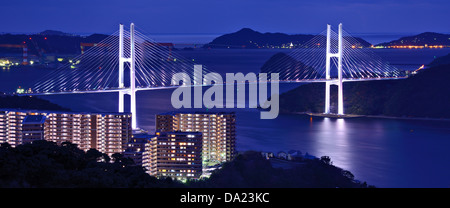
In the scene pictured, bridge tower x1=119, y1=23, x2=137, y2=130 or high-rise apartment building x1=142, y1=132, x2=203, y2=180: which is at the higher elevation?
bridge tower x1=119, y1=23, x2=137, y2=130

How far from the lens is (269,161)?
634 cm

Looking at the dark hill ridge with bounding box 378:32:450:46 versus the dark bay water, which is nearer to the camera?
the dark bay water

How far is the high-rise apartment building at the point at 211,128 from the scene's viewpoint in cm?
720

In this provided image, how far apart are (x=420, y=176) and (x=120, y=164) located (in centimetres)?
330

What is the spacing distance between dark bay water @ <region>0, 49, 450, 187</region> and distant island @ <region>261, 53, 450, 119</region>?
71 cm

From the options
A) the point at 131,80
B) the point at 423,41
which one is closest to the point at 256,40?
the point at 423,41

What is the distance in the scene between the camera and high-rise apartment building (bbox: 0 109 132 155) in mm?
7082

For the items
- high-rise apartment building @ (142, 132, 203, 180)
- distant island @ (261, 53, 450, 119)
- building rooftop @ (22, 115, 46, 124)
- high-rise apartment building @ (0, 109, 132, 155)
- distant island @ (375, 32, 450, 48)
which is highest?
distant island @ (375, 32, 450, 48)

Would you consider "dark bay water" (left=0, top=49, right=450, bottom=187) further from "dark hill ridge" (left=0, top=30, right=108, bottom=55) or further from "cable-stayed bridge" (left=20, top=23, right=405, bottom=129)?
"dark hill ridge" (left=0, top=30, right=108, bottom=55)

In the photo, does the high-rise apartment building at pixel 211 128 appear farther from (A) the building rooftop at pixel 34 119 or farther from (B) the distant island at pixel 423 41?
(B) the distant island at pixel 423 41

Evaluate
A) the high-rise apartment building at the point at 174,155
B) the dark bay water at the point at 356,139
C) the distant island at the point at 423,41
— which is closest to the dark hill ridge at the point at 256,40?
the distant island at the point at 423,41

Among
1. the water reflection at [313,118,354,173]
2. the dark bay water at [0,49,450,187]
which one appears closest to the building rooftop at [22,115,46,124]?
the dark bay water at [0,49,450,187]
